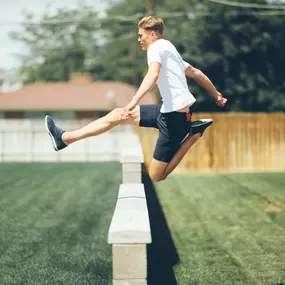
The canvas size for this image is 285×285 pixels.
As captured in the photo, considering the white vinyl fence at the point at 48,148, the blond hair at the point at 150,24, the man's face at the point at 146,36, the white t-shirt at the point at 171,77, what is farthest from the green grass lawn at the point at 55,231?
the white vinyl fence at the point at 48,148

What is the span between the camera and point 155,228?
10.1m

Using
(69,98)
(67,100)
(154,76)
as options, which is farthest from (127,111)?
(69,98)

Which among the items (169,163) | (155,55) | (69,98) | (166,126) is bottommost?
(69,98)

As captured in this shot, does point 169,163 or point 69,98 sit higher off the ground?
point 169,163

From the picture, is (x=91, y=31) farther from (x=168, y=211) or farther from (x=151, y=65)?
(x=151, y=65)

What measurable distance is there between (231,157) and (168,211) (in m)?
10.5

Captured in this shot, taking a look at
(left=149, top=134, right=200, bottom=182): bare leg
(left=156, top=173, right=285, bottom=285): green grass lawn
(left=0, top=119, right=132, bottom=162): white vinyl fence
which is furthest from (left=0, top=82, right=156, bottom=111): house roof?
(left=149, top=134, right=200, bottom=182): bare leg

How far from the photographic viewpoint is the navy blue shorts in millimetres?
5879

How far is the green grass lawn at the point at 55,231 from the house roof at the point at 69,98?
37.2m

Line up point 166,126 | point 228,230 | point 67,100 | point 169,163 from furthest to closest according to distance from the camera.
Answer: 1. point 67,100
2. point 228,230
3. point 169,163
4. point 166,126

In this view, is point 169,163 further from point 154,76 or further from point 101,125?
point 154,76

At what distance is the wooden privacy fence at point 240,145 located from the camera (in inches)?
876

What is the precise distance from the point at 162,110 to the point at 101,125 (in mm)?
675

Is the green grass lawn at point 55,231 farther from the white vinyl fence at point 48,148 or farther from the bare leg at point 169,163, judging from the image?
the white vinyl fence at point 48,148
